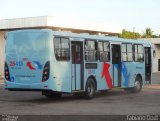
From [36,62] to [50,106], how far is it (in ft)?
6.72

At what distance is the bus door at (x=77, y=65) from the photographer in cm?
1950

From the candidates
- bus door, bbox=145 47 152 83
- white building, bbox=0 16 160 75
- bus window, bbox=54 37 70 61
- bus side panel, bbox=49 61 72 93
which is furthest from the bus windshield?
white building, bbox=0 16 160 75

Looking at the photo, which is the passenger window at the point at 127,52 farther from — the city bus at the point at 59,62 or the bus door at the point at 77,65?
the bus door at the point at 77,65

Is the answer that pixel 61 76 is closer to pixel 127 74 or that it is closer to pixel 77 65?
pixel 77 65

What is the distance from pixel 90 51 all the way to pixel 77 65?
112 cm

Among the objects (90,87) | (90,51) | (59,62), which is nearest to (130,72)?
(90,87)

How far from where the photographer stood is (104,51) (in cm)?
2167

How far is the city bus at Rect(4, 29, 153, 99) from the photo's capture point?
18.3 metres

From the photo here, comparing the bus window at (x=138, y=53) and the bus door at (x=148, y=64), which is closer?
the bus window at (x=138, y=53)

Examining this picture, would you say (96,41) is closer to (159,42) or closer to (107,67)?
(107,67)

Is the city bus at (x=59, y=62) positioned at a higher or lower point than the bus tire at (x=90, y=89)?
higher

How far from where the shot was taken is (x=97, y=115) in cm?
1439

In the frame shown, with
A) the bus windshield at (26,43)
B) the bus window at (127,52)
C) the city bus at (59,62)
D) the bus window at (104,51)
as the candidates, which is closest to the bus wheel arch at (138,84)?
the bus window at (127,52)

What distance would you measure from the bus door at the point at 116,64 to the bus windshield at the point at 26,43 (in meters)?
5.05
